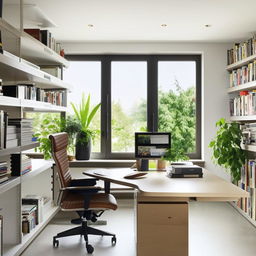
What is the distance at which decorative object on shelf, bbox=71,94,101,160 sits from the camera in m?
5.22

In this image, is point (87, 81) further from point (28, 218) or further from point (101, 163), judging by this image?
point (28, 218)

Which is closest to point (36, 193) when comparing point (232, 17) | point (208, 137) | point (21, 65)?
point (21, 65)

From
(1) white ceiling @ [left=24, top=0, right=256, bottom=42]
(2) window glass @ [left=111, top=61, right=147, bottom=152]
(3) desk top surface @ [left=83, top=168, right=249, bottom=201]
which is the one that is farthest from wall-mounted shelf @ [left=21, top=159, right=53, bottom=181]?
(1) white ceiling @ [left=24, top=0, right=256, bottom=42]

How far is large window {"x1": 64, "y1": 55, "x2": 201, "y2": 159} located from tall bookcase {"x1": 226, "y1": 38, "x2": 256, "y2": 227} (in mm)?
686

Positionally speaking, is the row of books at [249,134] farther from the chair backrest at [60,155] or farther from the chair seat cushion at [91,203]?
the chair backrest at [60,155]

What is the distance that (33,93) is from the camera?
12.1 feet

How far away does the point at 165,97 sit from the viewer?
18.9 feet

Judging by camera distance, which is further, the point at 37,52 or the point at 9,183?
the point at 37,52

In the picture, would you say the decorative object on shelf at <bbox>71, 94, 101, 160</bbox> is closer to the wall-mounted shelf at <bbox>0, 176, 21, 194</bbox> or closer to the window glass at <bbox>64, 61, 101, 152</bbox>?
the window glass at <bbox>64, 61, 101, 152</bbox>

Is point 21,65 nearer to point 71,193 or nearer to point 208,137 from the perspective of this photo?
point 71,193

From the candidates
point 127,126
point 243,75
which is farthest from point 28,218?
point 243,75

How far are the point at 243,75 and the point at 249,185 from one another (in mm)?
1550

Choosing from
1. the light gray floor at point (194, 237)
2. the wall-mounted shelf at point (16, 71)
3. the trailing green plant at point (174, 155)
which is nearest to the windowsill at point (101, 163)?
the light gray floor at point (194, 237)

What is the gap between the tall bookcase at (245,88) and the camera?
169 inches
